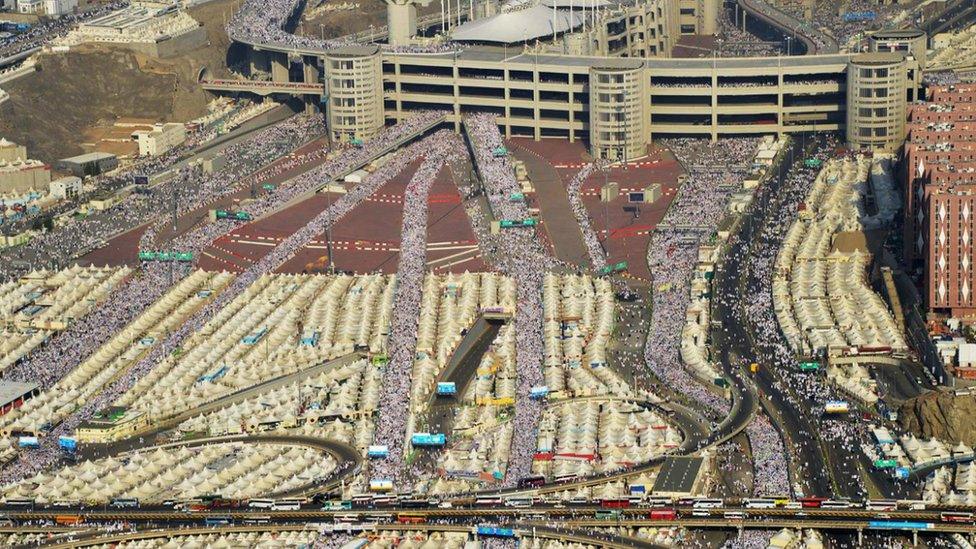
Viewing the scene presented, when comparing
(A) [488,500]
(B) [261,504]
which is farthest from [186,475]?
(A) [488,500]

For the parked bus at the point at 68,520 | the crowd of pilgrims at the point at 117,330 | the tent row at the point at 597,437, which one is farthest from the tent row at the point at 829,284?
the parked bus at the point at 68,520

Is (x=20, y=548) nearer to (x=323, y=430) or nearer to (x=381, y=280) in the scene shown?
(x=323, y=430)

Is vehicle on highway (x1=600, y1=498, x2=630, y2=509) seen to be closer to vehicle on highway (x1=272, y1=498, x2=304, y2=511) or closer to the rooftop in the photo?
vehicle on highway (x1=272, y1=498, x2=304, y2=511)

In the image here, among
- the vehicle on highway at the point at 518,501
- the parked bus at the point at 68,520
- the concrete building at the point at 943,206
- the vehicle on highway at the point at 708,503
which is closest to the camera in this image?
the vehicle on highway at the point at 708,503

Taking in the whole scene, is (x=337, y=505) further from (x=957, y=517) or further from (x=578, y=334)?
(x=957, y=517)

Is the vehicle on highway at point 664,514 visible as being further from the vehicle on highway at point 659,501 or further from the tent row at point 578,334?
the tent row at point 578,334
